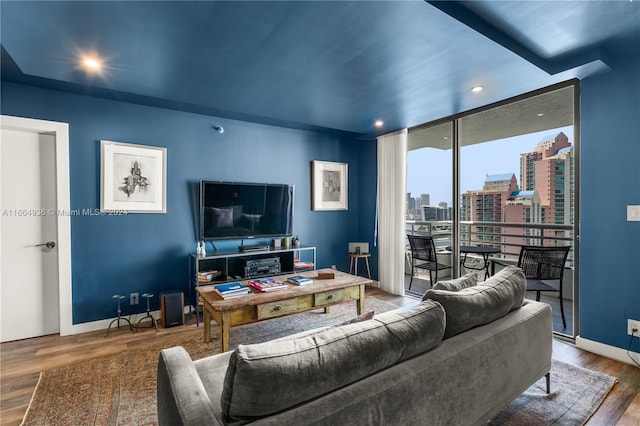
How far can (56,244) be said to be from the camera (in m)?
3.12

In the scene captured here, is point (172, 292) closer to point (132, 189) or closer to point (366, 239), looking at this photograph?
point (132, 189)

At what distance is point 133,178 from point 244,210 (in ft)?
4.12

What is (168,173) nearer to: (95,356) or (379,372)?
(95,356)

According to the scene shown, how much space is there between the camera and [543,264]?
10.7ft

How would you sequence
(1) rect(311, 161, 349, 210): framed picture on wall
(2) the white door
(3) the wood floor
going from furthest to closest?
1. (1) rect(311, 161, 349, 210): framed picture on wall
2. (2) the white door
3. (3) the wood floor

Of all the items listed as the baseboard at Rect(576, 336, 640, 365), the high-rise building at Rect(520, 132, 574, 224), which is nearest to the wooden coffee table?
the baseboard at Rect(576, 336, 640, 365)

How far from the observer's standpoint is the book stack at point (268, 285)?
9.15 feet

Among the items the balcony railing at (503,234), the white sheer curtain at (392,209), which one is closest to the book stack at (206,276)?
the white sheer curtain at (392,209)

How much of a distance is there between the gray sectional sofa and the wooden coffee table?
1.01 meters

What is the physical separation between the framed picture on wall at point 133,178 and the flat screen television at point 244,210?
0.47 m

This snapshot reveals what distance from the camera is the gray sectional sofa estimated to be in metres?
0.92

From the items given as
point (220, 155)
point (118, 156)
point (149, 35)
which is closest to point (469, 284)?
point (149, 35)

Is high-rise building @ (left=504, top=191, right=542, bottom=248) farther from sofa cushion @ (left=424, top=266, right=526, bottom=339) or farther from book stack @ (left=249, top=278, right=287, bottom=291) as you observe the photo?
book stack @ (left=249, top=278, right=287, bottom=291)

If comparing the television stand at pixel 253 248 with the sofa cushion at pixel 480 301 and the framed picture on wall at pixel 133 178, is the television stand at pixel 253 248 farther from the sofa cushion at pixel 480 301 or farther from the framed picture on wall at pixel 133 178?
the sofa cushion at pixel 480 301
